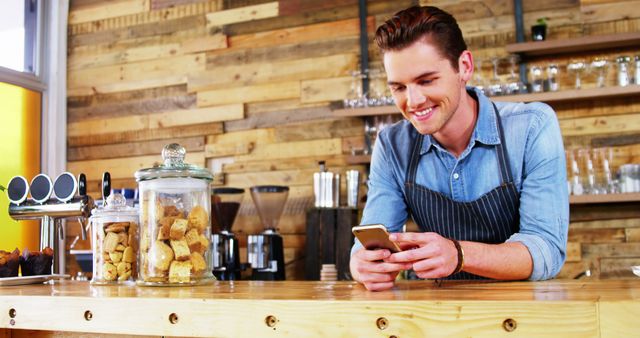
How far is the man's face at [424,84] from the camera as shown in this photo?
5.99 ft

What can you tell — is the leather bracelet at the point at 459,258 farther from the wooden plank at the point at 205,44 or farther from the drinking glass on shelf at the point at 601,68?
the wooden plank at the point at 205,44

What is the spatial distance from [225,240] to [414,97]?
228cm

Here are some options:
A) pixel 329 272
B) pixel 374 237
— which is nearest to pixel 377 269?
pixel 374 237

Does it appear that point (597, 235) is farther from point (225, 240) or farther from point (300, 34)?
point (300, 34)

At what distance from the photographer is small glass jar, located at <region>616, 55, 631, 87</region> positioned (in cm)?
375

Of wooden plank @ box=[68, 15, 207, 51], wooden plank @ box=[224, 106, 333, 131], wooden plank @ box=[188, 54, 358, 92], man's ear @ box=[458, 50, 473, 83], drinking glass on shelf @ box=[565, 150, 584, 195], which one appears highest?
wooden plank @ box=[68, 15, 207, 51]

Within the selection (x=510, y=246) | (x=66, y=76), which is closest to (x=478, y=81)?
(x=510, y=246)

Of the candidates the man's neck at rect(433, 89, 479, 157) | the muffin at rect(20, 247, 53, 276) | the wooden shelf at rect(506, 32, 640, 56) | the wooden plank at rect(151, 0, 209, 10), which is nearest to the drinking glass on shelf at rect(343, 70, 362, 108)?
the wooden shelf at rect(506, 32, 640, 56)

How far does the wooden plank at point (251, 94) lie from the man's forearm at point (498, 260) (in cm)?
306

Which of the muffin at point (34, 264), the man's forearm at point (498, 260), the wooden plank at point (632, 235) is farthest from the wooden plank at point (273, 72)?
the man's forearm at point (498, 260)

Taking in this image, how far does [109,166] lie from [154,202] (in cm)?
358

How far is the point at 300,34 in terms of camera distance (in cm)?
463

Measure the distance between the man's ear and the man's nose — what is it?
0.17m

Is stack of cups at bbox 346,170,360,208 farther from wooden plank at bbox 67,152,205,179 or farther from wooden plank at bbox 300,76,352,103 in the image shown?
wooden plank at bbox 67,152,205,179
